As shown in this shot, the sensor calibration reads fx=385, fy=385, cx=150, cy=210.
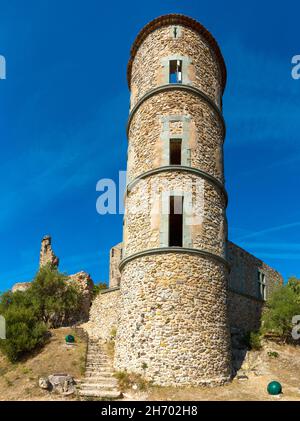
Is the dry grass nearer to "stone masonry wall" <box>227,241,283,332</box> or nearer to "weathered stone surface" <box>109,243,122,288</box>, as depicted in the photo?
"stone masonry wall" <box>227,241,283,332</box>

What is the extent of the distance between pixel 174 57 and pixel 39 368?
13.8m

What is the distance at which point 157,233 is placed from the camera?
46.8 ft

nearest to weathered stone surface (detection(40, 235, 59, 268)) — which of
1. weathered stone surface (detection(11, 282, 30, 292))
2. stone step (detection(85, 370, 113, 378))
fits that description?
weathered stone surface (detection(11, 282, 30, 292))

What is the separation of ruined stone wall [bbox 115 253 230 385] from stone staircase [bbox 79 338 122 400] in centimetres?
67

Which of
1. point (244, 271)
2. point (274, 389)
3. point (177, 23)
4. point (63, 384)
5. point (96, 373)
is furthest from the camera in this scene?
point (244, 271)

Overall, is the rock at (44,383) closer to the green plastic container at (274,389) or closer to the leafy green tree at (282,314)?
the green plastic container at (274,389)

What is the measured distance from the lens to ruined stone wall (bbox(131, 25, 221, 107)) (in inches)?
659

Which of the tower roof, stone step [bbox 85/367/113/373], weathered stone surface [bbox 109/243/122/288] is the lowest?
stone step [bbox 85/367/113/373]

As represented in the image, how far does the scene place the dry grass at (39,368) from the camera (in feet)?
41.0

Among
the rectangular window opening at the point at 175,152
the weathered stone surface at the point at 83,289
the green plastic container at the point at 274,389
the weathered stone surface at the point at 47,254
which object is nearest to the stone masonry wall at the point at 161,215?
the rectangular window opening at the point at 175,152

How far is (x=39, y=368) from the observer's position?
14500 mm

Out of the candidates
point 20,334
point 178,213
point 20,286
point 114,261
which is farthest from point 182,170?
point 20,286

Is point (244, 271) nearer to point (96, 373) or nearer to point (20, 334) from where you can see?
point (96, 373)
